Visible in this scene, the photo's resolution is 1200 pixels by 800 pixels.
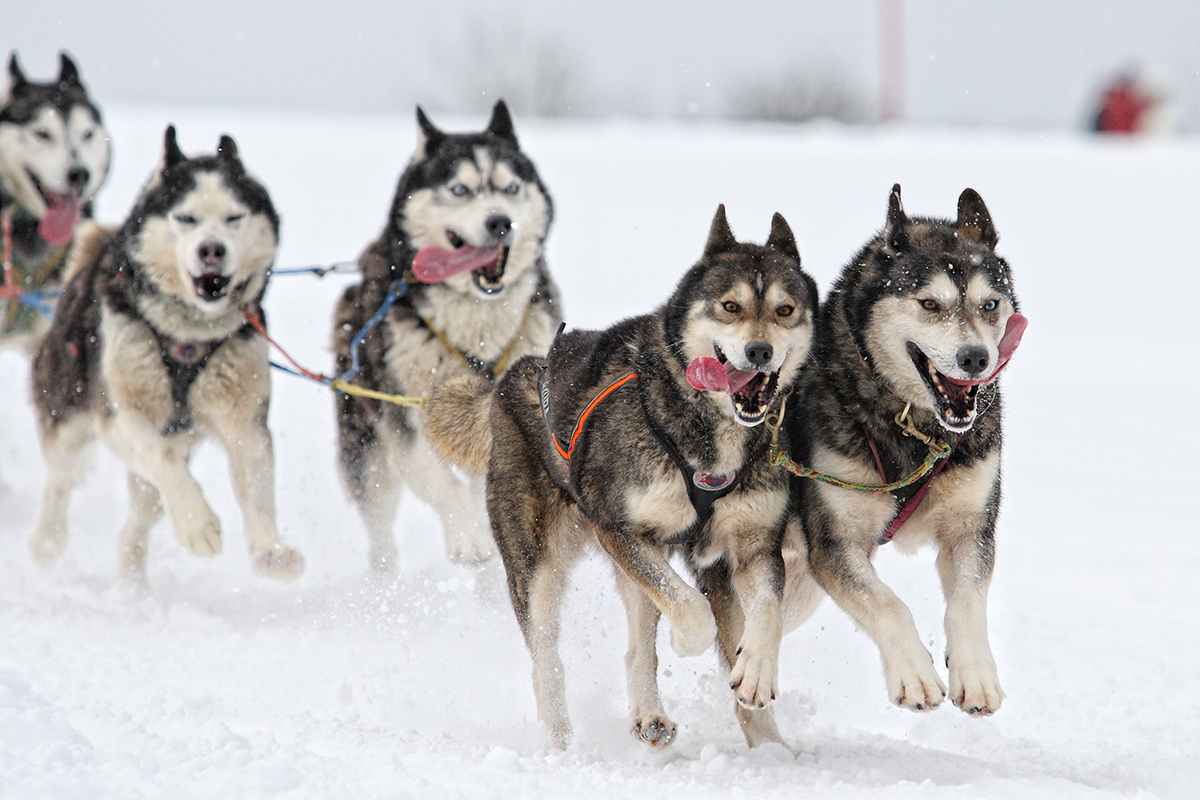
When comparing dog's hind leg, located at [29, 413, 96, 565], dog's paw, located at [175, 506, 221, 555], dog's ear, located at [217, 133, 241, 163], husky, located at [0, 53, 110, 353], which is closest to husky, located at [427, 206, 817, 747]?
dog's paw, located at [175, 506, 221, 555]

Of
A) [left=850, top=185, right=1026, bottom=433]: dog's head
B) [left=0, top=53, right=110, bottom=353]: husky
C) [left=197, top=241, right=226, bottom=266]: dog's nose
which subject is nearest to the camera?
[left=850, top=185, right=1026, bottom=433]: dog's head

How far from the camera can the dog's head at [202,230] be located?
4.56 m

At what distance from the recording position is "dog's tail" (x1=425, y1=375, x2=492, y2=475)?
369 centimetres

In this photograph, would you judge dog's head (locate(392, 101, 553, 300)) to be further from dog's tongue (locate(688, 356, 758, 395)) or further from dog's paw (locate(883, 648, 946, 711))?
dog's paw (locate(883, 648, 946, 711))

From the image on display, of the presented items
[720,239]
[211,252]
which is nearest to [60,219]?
[211,252]

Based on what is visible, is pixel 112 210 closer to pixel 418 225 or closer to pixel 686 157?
pixel 686 157

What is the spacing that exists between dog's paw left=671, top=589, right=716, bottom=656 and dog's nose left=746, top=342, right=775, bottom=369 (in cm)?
57

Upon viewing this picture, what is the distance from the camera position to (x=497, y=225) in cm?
468

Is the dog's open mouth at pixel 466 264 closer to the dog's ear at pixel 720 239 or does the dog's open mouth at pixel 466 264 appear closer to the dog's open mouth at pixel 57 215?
the dog's ear at pixel 720 239

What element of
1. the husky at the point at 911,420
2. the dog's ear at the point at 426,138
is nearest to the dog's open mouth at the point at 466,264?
the dog's ear at the point at 426,138

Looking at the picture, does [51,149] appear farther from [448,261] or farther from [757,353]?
[757,353]

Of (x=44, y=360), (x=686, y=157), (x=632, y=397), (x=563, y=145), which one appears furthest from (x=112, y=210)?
(x=632, y=397)

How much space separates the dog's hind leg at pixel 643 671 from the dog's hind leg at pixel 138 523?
244 centimetres

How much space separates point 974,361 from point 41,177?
4941 mm
